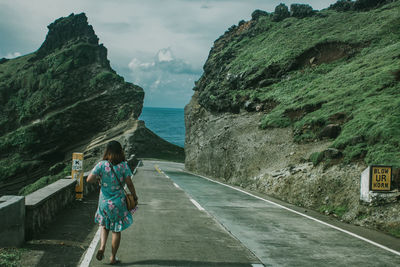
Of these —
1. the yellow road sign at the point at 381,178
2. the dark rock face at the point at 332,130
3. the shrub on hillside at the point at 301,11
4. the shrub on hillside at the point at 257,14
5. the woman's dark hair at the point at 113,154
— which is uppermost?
the shrub on hillside at the point at 257,14

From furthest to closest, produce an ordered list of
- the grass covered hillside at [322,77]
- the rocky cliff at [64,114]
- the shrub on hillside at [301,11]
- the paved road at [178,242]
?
the rocky cliff at [64,114] → the shrub on hillside at [301,11] → the grass covered hillside at [322,77] → the paved road at [178,242]

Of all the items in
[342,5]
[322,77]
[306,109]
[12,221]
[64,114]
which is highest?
[342,5]

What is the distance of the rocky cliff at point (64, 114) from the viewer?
196 ft

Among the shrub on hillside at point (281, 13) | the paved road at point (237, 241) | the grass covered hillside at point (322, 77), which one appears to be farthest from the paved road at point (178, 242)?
the shrub on hillside at point (281, 13)

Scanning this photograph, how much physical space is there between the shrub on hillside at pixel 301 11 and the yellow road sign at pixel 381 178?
36924 mm

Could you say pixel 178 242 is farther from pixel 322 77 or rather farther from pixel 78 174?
pixel 322 77

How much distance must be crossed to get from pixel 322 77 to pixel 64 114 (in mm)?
51185

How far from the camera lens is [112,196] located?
5.51 metres

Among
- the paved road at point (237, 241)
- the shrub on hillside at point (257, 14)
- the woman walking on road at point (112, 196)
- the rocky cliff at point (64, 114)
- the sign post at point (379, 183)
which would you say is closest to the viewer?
the woman walking on road at point (112, 196)

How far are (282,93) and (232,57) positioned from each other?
14.7 meters

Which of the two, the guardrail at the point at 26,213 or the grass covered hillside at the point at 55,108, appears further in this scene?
the grass covered hillside at the point at 55,108

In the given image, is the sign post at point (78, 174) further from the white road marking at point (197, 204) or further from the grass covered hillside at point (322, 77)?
the grass covered hillside at point (322, 77)

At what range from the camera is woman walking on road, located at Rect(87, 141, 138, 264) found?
546cm

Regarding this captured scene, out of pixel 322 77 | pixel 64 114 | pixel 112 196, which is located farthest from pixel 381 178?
pixel 64 114
